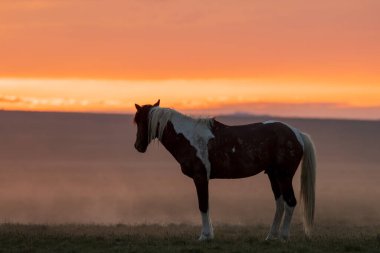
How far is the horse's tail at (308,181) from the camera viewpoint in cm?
1738

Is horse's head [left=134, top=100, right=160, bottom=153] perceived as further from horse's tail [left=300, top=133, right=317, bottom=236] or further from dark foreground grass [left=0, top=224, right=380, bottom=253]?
horse's tail [left=300, top=133, right=317, bottom=236]

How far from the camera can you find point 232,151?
17297 mm

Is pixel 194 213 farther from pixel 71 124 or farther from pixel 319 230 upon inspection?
pixel 71 124

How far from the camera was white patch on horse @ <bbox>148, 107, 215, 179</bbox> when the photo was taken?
17.3 meters

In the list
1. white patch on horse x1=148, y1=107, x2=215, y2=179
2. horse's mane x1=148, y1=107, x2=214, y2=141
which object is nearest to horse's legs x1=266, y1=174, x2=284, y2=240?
white patch on horse x1=148, y1=107, x2=215, y2=179

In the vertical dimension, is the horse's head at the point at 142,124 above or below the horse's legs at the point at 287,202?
above

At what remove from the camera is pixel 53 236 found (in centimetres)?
1703

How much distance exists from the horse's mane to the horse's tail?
7.10ft

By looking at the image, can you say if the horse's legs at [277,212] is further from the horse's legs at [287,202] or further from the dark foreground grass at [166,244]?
the dark foreground grass at [166,244]

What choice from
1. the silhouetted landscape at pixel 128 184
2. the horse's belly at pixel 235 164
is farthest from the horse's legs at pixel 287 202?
the silhouetted landscape at pixel 128 184

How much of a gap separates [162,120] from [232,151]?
1.67 metres

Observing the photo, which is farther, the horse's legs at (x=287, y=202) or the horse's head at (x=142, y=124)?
the horse's head at (x=142, y=124)

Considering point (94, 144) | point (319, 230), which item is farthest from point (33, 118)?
point (319, 230)

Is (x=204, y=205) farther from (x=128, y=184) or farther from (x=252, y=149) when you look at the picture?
(x=128, y=184)
